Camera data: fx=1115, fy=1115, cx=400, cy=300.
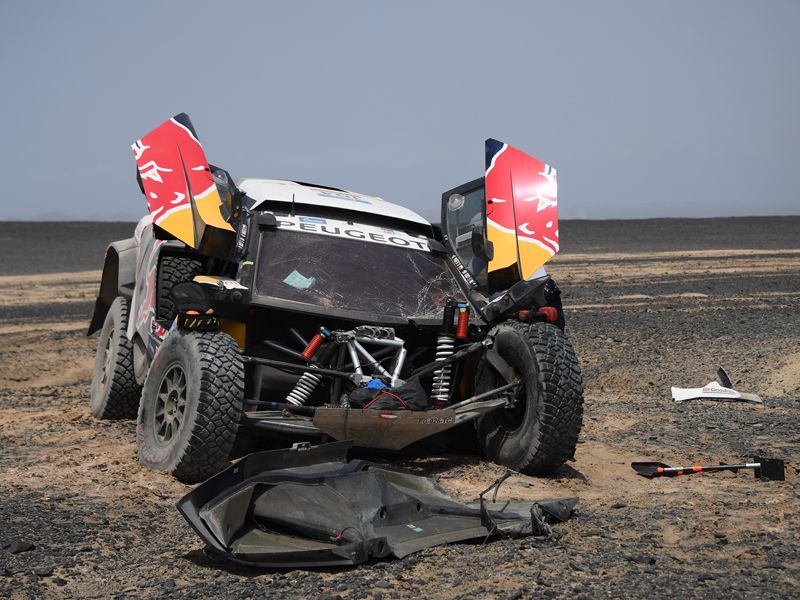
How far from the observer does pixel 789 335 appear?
1341cm

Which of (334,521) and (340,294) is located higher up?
(340,294)

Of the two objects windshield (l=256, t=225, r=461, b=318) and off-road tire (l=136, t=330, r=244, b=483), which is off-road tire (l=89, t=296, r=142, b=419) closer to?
windshield (l=256, t=225, r=461, b=318)

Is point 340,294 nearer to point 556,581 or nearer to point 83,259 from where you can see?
point 556,581

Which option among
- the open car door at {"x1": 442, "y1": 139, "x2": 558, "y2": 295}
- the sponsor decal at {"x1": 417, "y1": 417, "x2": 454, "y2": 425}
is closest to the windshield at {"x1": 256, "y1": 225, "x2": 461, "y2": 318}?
the open car door at {"x1": 442, "y1": 139, "x2": 558, "y2": 295}

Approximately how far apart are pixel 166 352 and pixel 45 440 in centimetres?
189

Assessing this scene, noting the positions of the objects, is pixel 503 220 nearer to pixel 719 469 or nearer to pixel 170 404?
pixel 719 469

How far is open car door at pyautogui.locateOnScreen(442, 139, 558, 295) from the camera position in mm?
7719

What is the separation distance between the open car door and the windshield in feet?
0.82

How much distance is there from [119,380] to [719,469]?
4.80m

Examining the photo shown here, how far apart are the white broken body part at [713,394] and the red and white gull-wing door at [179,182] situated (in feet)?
15.3

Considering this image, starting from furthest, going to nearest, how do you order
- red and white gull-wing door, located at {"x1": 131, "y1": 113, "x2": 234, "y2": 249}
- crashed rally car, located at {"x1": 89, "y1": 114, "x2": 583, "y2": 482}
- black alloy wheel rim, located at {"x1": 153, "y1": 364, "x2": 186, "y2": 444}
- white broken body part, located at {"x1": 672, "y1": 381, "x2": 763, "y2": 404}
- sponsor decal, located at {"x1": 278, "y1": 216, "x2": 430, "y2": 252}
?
white broken body part, located at {"x1": 672, "y1": 381, "x2": 763, "y2": 404} → sponsor decal, located at {"x1": 278, "y1": 216, "x2": 430, "y2": 252} → red and white gull-wing door, located at {"x1": 131, "y1": 113, "x2": 234, "y2": 249} → black alloy wheel rim, located at {"x1": 153, "y1": 364, "x2": 186, "y2": 444} → crashed rally car, located at {"x1": 89, "y1": 114, "x2": 583, "y2": 482}

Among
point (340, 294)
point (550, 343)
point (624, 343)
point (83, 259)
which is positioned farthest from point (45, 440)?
point (83, 259)

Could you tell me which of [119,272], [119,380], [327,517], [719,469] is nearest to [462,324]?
[719,469]

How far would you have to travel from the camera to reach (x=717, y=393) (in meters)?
10.0
